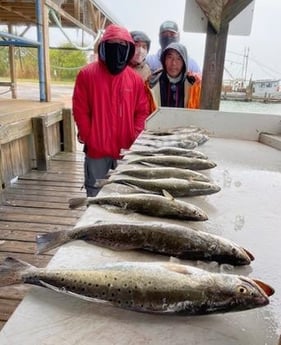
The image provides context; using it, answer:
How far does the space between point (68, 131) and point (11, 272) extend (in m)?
6.71

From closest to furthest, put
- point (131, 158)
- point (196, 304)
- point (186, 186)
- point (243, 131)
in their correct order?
point (196, 304) → point (186, 186) → point (131, 158) → point (243, 131)

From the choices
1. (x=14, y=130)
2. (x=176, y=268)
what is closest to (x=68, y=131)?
(x=14, y=130)

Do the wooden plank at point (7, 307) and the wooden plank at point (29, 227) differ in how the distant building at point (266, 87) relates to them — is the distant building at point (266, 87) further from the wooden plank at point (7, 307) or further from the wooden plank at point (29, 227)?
the wooden plank at point (7, 307)

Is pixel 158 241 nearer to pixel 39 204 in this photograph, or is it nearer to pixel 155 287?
pixel 155 287

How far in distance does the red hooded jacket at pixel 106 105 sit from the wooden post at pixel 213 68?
1.27 metres

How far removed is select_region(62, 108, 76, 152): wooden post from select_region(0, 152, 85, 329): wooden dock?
0.86 m

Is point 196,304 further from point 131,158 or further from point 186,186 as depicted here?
point 131,158

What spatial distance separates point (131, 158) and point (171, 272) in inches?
64.3

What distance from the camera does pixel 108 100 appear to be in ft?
11.3

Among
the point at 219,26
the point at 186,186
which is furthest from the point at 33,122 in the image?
the point at 186,186

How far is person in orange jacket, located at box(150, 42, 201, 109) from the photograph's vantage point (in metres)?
4.08

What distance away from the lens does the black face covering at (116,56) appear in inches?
130

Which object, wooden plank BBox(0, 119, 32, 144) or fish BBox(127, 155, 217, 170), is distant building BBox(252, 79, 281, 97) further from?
Result: fish BBox(127, 155, 217, 170)

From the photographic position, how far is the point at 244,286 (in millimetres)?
983
